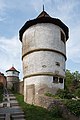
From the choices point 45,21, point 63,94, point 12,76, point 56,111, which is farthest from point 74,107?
point 12,76

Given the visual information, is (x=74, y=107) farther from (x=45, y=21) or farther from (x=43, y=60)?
(x=45, y=21)

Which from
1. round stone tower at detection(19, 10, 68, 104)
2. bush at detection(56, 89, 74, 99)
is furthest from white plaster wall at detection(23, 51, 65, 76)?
bush at detection(56, 89, 74, 99)

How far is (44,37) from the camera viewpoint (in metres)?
18.2

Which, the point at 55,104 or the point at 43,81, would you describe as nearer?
the point at 55,104

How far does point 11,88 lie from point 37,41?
105ft

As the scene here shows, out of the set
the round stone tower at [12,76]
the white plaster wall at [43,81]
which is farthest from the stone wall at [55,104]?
Answer: the round stone tower at [12,76]

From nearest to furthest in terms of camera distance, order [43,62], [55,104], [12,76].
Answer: [55,104] → [43,62] → [12,76]

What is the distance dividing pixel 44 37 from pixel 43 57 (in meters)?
1.87

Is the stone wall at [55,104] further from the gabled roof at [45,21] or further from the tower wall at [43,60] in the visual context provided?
the gabled roof at [45,21]

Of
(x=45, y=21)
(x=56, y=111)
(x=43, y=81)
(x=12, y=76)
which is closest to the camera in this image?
(x=56, y=111)

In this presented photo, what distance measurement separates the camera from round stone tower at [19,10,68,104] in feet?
57.1

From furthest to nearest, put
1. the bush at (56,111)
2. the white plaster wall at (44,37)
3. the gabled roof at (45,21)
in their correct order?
the gabled roof at (45,21) → the white plaster wall at (44,37) → the bush at (56,111)

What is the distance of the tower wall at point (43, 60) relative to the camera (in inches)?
685

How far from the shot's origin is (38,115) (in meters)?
12.6
